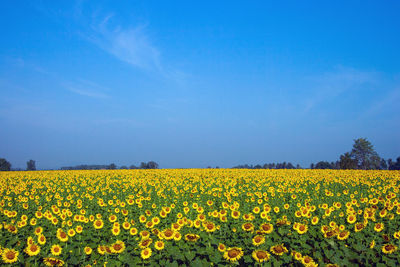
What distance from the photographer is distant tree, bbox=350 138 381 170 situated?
89.5 metres

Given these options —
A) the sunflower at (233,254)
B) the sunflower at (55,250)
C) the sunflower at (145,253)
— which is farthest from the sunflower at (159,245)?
the sunflower at (55,250)

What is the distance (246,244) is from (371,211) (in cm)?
418

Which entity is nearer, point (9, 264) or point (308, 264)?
point (308, 264)

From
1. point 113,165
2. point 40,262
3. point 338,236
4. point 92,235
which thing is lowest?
point 40,262

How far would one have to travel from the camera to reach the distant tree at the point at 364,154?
89.5 meters

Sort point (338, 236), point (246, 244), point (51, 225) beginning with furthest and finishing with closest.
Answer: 1. point (51, 225)
2. point (246, 244)
3. point (338, 236)

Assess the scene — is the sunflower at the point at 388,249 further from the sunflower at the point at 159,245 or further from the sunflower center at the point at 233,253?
the sunflower at the point at 159,245

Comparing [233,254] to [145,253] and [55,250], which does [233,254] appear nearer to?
[145,253]

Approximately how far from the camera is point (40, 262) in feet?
23.4

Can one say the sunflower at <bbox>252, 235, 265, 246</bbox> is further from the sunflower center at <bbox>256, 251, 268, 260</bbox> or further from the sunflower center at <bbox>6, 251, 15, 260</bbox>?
the sunflower center at <bbox>6, 251, 15, 260</bbox>

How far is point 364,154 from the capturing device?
90500 millimetres

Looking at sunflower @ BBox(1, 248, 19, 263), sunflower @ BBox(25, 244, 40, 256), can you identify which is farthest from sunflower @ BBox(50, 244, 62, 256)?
sunflower @ BBox(1, 248, 19, 263)

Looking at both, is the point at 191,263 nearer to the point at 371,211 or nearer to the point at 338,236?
the point at 338,236

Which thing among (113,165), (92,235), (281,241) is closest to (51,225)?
(92,235)
